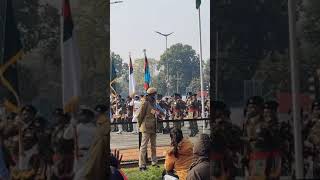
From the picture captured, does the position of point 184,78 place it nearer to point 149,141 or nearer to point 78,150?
point 149,141

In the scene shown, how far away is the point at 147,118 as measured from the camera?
10.6 metres

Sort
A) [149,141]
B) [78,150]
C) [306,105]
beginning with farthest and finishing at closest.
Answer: [149,141] → [78,150] → [306,105]

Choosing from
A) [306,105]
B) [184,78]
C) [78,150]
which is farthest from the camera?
[184,78]

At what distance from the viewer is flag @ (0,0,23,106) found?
602 centimetres

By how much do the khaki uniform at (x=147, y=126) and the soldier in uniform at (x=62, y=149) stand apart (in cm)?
462

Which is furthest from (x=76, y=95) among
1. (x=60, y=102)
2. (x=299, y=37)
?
(x=299, y=37)

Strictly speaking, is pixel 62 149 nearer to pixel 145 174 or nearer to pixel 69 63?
pixel 69 63

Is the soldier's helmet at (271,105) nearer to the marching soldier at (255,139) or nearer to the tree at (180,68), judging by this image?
the marching soldier at (255,139)

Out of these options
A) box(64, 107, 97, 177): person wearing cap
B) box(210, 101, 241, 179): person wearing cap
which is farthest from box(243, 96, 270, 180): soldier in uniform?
box(64, 107, 97, 177): person wearing cap

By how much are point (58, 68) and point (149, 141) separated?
5427 mm

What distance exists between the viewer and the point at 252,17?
504 centimetres

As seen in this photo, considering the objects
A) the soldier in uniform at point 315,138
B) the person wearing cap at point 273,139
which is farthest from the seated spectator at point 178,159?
the soldier in uniform at point 315,138

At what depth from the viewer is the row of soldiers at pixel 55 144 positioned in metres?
5.72

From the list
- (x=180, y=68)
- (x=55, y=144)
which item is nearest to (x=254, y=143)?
(x=55, y=144)
